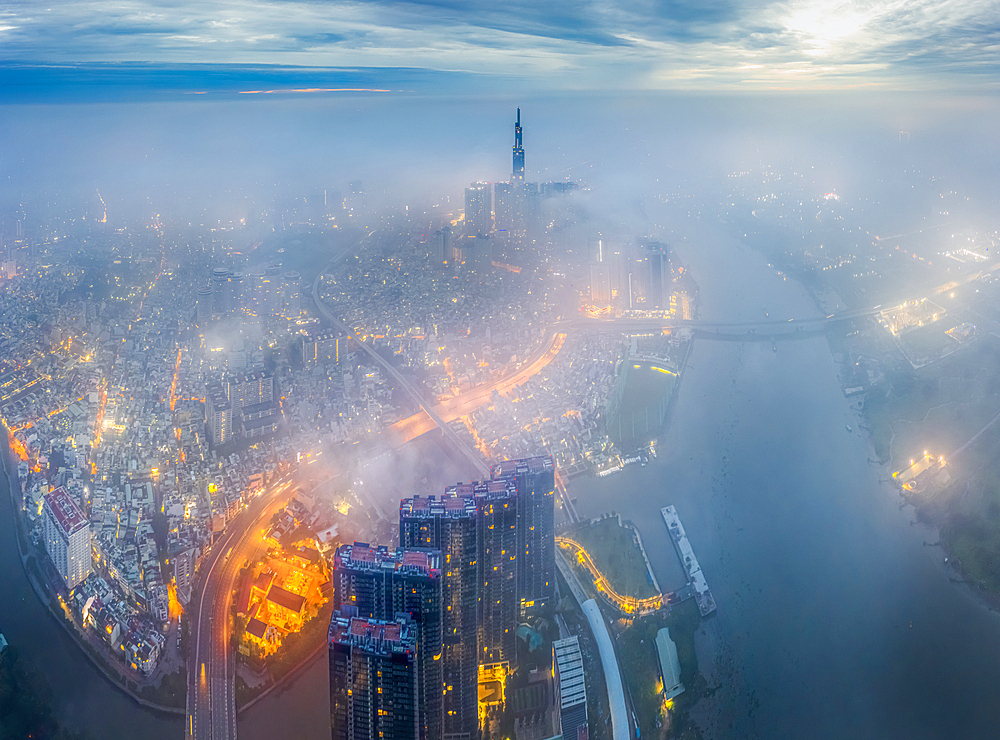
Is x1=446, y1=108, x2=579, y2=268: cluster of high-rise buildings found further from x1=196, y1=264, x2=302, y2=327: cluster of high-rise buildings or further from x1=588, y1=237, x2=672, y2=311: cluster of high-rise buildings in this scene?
x1=196, y1=264, x2=302, y2=327: cluster of high-rise buildings

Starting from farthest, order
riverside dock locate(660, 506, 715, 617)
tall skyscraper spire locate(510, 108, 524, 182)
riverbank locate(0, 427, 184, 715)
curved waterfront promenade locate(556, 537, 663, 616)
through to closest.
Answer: tall skyscraper spire locate(510, 108, 524, 182), riverside dock locate(660, 506, 715, 617), curved waterfront promenade locate(556, 537, 663, 616), riverbank locate(0, 427, 184, 715)

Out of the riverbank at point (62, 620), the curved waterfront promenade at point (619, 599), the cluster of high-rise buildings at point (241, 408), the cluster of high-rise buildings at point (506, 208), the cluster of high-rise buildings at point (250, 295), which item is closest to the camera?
the riverbank at point (62, 620)

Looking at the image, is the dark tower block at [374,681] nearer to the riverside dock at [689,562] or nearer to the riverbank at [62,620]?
the riverbank at [62,620]

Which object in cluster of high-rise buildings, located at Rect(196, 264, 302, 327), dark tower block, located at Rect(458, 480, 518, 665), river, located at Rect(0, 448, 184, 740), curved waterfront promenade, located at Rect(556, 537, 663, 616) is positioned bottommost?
river, located at Rect(0, 448, 184, 740)

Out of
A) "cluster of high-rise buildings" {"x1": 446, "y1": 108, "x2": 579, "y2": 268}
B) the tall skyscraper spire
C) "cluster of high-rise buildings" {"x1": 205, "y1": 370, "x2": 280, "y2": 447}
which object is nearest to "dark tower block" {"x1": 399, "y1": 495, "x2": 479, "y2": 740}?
"cluster of high-rise buildings" {"x1": 205, "y1": 370, "x2": 280, "y2": 447}

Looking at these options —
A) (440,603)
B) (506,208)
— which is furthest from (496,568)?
(506,208)

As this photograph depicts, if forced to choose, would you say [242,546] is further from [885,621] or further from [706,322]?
[706,322]

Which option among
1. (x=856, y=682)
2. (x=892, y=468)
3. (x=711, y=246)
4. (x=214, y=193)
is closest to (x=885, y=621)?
(x=856, y=682)

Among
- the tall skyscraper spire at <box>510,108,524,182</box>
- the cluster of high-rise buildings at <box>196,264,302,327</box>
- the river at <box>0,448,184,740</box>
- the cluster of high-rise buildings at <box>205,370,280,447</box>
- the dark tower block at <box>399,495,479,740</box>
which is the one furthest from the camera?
the tall skyscraper spire at <box>510,108,524,182</box>

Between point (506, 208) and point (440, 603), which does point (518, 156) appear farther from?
point (440, 603)

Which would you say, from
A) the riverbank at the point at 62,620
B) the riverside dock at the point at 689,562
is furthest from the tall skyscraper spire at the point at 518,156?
the riverbank at the point at 62,620
